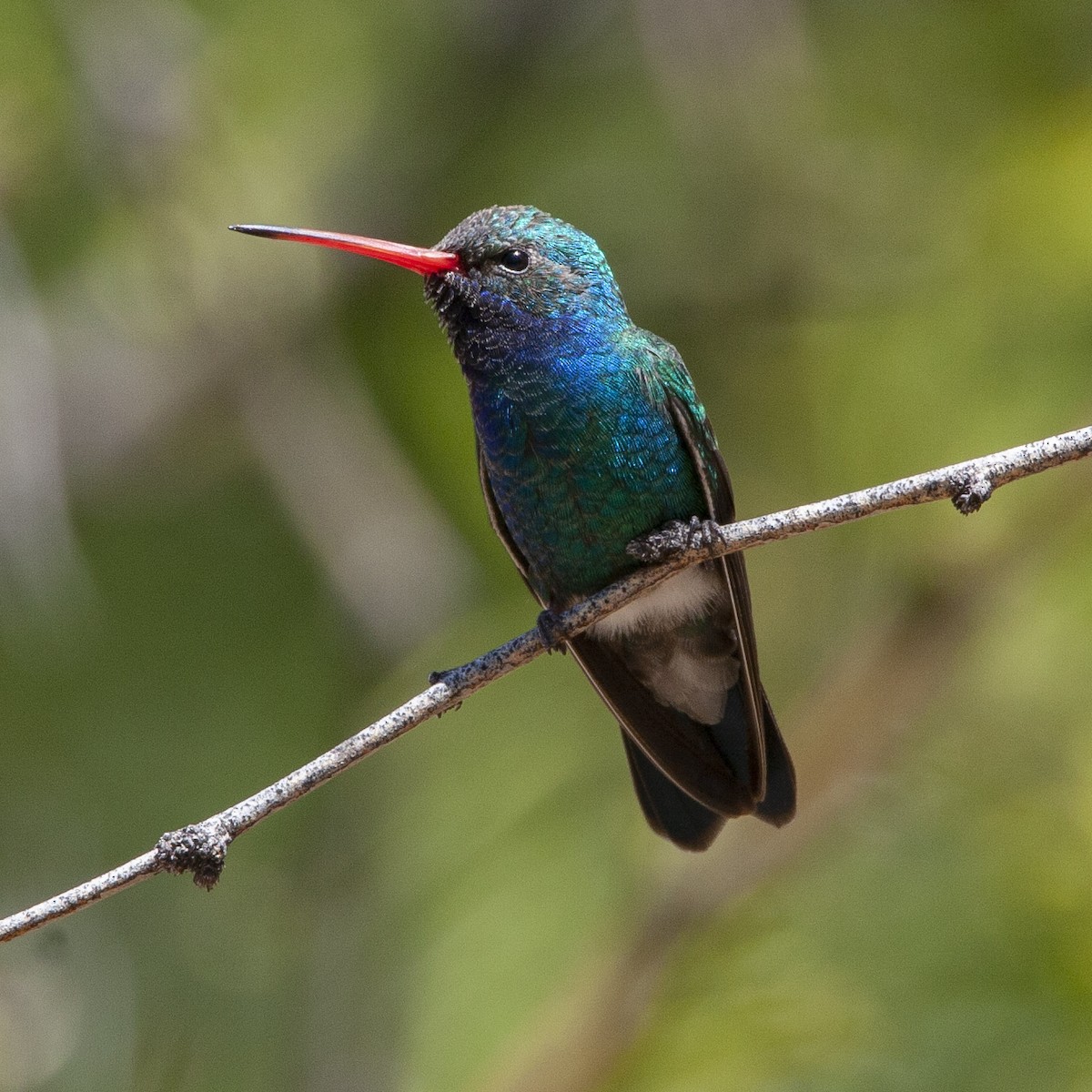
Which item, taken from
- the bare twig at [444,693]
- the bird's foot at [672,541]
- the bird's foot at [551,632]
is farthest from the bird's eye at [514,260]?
the bare twig at [444,693]

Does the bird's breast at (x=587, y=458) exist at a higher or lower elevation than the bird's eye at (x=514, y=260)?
lower

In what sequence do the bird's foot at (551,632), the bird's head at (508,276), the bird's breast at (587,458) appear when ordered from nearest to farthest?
1. the bird's foot at (551,632)
2. the bird's breast at (587,458)
3. the bird's head at (508,276)

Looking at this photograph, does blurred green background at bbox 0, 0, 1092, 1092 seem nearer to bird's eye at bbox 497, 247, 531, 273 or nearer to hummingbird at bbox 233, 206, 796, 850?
hummingbird at bbox 233, 206, 796, 850

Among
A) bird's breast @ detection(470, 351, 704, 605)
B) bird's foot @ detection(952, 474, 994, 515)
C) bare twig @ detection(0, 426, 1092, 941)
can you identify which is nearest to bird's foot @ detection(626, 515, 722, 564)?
bird's breast @ detection(470, 351, 704, 605)

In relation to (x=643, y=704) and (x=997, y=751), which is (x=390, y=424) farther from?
(x=997, y=751)

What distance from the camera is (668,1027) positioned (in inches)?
150

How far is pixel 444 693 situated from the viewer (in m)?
3.03

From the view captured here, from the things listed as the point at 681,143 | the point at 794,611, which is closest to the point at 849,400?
the point at 794,611

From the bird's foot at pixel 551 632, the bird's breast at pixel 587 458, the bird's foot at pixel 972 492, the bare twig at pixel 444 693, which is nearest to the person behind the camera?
the bare twig at pixel 444 693

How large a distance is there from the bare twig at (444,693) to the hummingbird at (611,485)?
494 mm

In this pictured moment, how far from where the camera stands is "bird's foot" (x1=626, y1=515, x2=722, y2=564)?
3527 millimetres

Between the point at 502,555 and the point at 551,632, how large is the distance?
3.90 feet

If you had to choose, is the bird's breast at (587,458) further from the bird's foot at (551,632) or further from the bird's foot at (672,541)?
the bird's foot at (551,632)

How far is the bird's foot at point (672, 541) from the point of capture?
3.53 m
